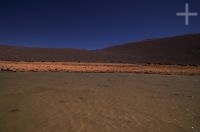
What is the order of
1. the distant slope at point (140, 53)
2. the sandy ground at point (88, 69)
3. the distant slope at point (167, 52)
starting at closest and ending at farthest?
1. the sandy ground at point (88, 69)
2. the distant slope at point (140, 53)
3. the distant slope at point (167, 52)

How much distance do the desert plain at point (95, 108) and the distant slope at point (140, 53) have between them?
2193 cm

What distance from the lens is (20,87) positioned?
9.85m

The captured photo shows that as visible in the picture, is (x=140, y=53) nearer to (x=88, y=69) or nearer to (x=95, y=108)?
(x=88, y=69)

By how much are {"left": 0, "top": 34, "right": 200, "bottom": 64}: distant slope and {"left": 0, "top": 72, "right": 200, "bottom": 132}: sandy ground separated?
21853mm

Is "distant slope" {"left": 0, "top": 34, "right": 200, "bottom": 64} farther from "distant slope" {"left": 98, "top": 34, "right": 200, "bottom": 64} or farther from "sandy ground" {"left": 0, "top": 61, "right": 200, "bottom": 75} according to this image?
"sandy ground" {"left": 0, "top": 61, "right": 200, "bottom": 75}

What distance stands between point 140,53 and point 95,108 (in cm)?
3513

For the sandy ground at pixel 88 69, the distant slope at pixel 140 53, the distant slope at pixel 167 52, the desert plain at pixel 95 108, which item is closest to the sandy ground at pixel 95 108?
the desert plain at pixel 95 108

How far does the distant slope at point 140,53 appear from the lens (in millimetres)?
32781

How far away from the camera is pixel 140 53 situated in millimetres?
41375

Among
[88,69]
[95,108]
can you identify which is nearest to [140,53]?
[88,69]

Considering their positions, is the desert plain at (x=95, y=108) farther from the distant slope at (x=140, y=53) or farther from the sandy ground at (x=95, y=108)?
the distant slope at (x=140, y=53)

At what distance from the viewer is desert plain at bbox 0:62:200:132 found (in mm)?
5590

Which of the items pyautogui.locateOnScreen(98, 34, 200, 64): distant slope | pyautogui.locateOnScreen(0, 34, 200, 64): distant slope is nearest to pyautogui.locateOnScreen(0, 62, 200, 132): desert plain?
pyautogui.locateOnScreen(0, 34, 200, 64): distant slope

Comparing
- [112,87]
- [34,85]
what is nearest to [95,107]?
[112,87]
